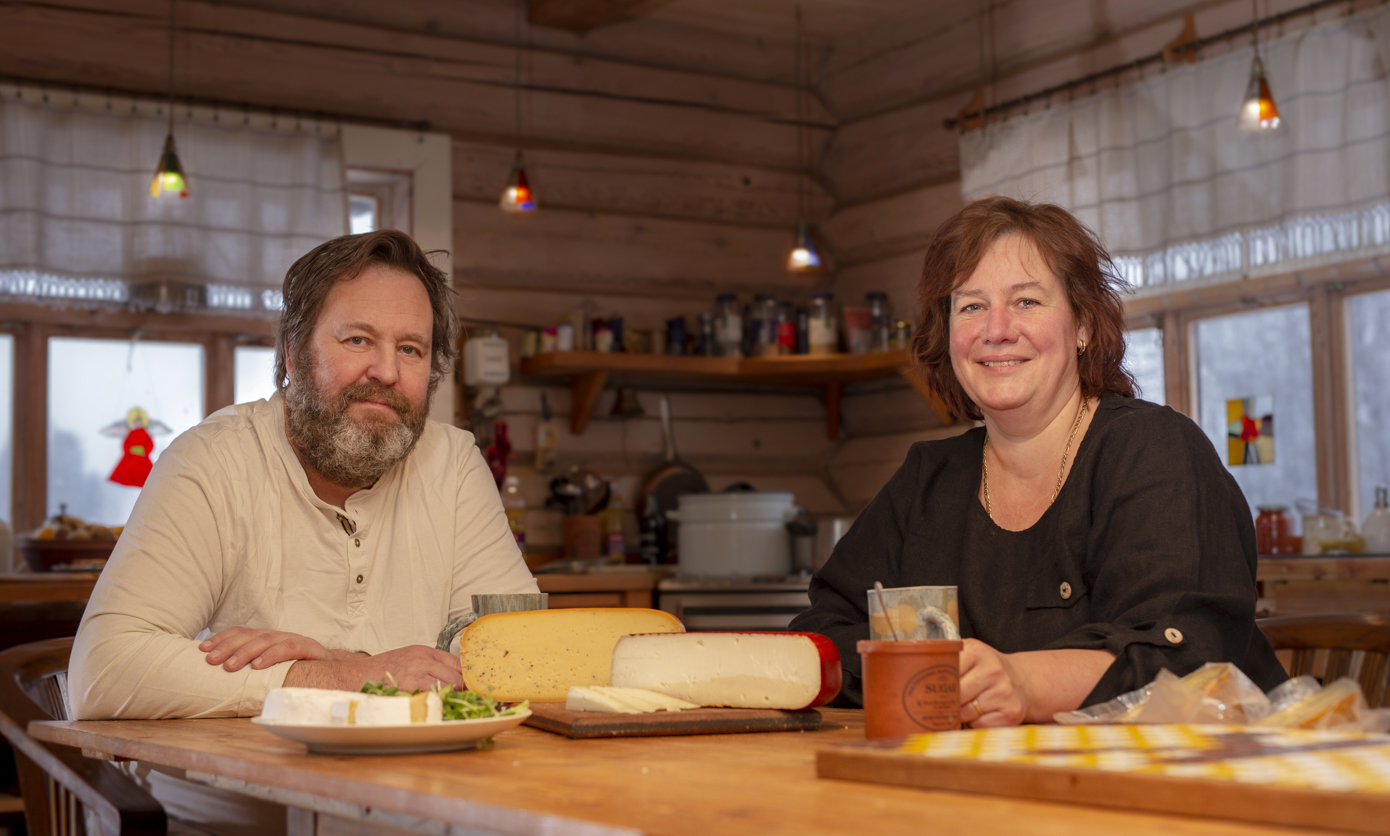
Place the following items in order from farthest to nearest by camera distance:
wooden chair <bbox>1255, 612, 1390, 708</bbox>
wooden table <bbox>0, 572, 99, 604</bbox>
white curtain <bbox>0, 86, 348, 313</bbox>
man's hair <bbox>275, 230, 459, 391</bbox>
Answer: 1. white curtain <bbox>0, 86, 348, 313</bbox>
2. wooden table <bbox>0, 572, 99, 604</bbox>
3. man's hair <bbox>275, 230, 459, 391</bbox>
4. wooden chair <bbox>1255, 612, 1390, 708</bbox>

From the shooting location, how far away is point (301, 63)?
4.57 meters

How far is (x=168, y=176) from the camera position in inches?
155

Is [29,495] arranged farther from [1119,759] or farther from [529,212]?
[1119,759]

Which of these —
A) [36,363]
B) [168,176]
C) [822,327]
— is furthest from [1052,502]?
[36,363]

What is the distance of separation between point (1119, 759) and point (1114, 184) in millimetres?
3690

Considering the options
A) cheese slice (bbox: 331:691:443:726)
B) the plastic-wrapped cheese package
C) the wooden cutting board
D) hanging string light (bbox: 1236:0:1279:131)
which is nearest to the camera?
the plastic-wrapped cheese package

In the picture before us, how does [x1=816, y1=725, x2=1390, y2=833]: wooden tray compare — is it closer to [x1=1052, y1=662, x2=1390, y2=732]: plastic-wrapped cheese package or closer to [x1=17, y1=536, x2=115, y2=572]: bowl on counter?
[x1=1052, y1=662, x2=1390, y2=732]: plastic-wrapped cheese package

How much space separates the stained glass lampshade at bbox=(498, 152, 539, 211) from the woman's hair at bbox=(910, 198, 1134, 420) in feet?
9.17

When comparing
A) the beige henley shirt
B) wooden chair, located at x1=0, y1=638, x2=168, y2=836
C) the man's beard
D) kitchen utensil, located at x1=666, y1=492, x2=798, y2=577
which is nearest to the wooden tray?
wooden chair, located at x1=0, y1=638, x2=168, y2=836

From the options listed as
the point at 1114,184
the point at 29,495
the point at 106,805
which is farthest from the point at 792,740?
the point at 29,495

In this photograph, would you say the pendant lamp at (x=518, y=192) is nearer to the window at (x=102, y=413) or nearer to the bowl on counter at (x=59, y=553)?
the window at (x=102, y=413)

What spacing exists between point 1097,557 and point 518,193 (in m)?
3.21

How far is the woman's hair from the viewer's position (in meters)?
1.70

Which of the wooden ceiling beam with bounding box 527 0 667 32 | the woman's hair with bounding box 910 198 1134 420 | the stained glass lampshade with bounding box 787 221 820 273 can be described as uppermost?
the wooden ceiling beam with bounding box 527 0 667 32
